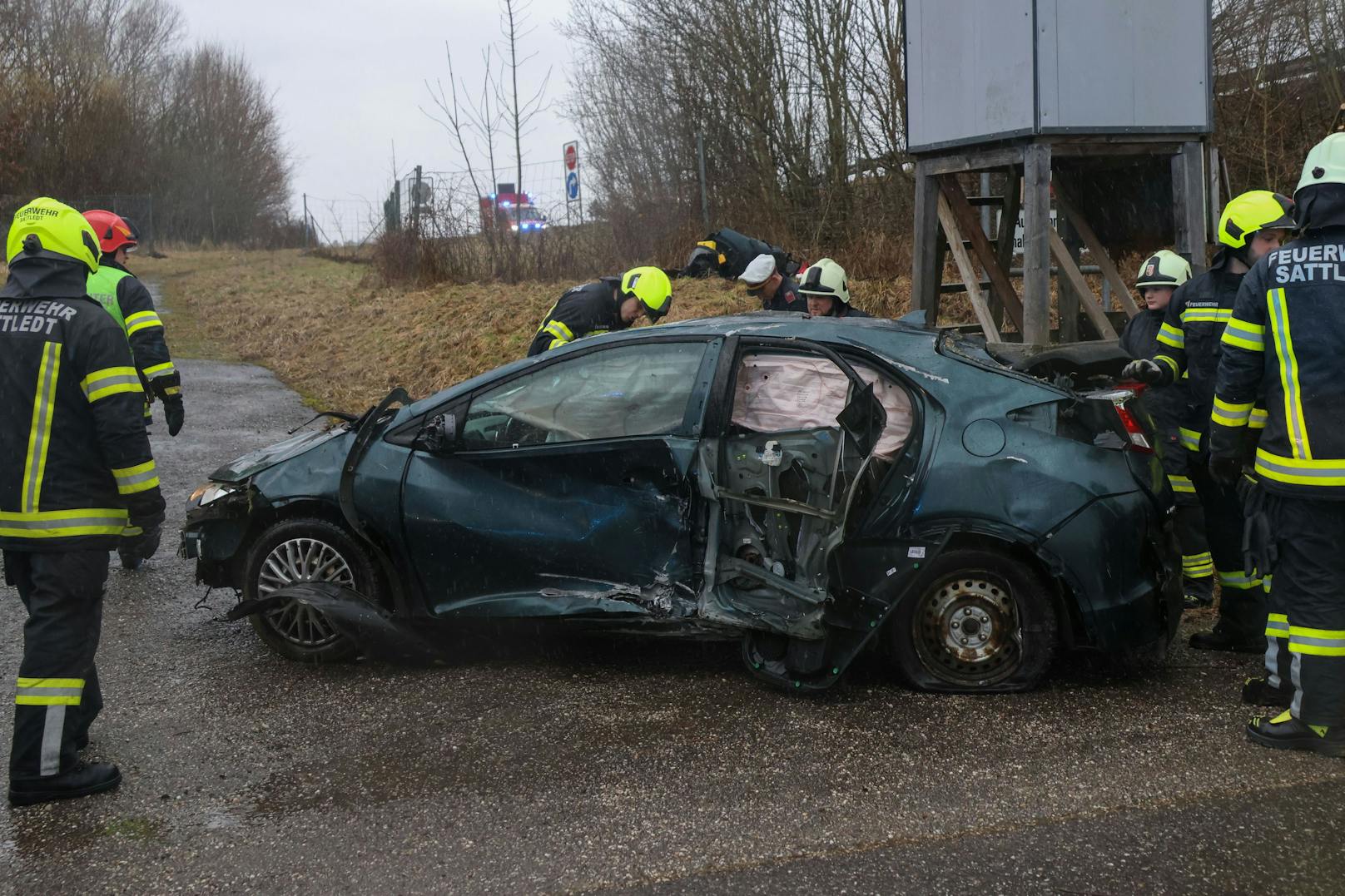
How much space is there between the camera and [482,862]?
3.47m

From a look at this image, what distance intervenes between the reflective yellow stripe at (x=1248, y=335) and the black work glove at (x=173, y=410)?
5329 mm

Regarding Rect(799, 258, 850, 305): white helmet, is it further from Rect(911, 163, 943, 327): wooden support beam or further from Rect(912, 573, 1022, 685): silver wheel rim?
Rect(912, 573, 1022, 685): silver wheel rim

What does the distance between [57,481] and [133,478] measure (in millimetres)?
240

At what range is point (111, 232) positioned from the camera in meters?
7.11

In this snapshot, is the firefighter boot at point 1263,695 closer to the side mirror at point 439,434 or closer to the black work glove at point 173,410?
the side mirror at point 439,434

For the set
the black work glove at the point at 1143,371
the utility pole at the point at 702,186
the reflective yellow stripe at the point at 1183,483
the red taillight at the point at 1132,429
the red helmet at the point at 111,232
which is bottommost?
the reflective yellow stripe at the point at 1183,483

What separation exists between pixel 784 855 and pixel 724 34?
15.0 m

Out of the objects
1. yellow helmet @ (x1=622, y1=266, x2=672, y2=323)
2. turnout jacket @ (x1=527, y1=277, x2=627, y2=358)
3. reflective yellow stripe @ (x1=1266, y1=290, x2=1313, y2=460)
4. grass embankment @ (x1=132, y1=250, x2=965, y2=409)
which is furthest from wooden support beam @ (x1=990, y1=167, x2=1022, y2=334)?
reflective yellow stripe @ (x1=1266, y1=290, x2=1313, y2=460)

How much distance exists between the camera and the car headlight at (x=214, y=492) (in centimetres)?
523

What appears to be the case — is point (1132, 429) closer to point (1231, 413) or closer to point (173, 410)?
point (1231, 413)

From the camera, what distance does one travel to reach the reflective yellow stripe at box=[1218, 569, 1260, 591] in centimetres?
514

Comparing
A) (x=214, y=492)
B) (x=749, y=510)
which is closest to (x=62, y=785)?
(x=214, y=492)

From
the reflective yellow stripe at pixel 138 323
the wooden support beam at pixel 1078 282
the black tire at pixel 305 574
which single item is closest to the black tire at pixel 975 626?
the black tire at pixel 305 574

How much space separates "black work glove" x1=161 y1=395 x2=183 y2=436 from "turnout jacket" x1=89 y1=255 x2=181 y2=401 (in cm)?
3
